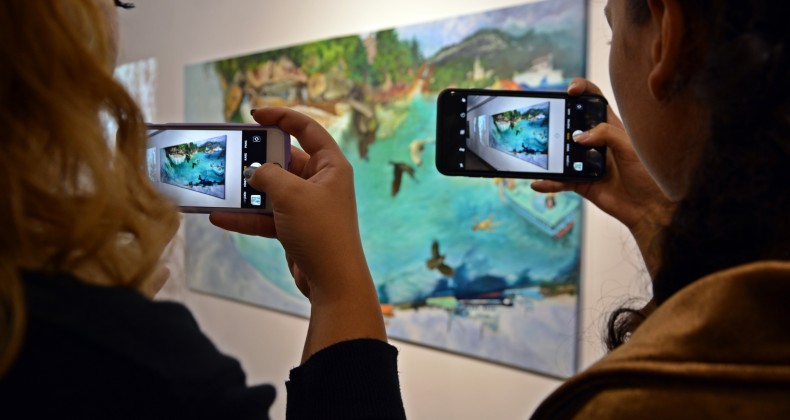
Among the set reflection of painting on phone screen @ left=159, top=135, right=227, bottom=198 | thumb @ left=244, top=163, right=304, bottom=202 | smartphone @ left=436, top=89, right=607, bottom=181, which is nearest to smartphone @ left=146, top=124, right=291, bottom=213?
reflection of painting on phone screen @ left=159, top=135, right=227, bottom=198

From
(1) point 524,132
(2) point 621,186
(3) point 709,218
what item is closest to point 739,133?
(3) point 709,218

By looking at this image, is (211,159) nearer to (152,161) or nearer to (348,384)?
(152,161)

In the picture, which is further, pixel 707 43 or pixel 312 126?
pixel 312 126

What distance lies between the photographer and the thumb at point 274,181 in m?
0.71

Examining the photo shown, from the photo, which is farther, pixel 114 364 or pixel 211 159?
pixel 211 159

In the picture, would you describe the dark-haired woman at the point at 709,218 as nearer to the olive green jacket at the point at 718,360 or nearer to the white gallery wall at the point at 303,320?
the olive green jacket at the point at 718,360

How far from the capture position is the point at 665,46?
0.49 meters

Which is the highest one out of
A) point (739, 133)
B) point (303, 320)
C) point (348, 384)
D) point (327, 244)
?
point (739, 133)

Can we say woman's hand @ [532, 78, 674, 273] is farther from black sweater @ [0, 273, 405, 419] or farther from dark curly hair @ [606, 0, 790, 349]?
black sweater @ [0, 273, 405, 419]

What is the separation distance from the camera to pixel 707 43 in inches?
18.3

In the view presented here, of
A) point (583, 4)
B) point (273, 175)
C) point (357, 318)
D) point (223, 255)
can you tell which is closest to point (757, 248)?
point (357, 318)

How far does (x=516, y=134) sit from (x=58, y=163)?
0.81 meters

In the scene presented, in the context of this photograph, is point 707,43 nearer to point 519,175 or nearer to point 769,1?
point 769,1

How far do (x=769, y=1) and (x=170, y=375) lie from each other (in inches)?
16.4
